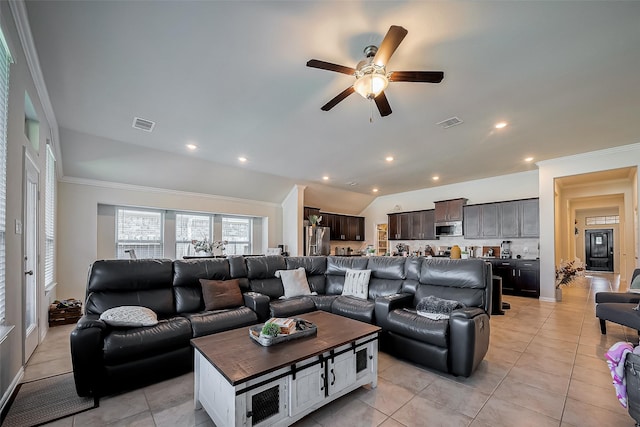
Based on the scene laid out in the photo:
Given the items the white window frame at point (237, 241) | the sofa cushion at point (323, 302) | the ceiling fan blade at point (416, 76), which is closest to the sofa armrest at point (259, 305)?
the sofa cushion at point (323, 302)

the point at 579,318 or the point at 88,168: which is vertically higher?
the point at 88,168

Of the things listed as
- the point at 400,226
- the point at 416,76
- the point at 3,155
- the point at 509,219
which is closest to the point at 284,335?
the point at 416,76

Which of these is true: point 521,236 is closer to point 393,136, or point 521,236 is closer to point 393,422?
point 393,136

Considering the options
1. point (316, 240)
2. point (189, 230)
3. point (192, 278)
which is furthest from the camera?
point (316, 240)

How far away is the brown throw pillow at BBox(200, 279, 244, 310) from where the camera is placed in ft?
11.0

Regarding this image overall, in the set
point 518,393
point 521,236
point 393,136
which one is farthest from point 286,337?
point 521,236

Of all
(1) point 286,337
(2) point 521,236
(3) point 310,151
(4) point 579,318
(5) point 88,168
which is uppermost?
(3) point 310,151

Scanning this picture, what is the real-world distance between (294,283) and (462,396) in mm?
2502

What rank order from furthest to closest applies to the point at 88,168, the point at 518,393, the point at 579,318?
1. the point at 88,168
2. the point at 579,318
3. the point at 518,393

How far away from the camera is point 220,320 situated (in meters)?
2.93

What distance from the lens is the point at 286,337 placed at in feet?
7.18

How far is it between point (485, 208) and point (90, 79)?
26.6ft

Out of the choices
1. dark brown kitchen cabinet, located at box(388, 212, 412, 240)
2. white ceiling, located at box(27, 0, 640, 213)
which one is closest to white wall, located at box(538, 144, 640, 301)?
white ceiling, located at box(27, 0, 640, 213)

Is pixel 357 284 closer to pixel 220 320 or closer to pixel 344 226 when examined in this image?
pixel 220 320
